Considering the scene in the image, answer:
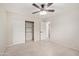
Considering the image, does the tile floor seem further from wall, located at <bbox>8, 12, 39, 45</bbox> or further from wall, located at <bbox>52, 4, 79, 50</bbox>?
wall, located at <bbox>8, 12, 39, 45</bbox>

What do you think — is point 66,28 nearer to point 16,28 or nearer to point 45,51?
point 45,51

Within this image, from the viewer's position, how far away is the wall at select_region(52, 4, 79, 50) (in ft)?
7.57

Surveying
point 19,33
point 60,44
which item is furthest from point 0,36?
point 60,44

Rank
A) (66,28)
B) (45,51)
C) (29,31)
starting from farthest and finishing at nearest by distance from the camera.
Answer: (29,31)
(66,28)
(45,51)

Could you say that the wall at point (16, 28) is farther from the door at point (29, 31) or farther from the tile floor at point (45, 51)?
the tile floor at point (45, 51)

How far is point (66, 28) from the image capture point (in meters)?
2.52

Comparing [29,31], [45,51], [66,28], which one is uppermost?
[66,28]

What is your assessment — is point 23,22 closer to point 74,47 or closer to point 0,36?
point 0,36

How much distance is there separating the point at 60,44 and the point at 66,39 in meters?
0.26

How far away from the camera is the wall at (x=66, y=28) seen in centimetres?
231

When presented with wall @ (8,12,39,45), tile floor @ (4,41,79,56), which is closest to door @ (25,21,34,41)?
wall @ (8,12,39,45)

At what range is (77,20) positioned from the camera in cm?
226

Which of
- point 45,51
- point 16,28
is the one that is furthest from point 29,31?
point 45,51

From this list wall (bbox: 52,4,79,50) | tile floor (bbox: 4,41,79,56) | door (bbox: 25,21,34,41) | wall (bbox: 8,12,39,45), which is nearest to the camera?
tile floor (bbox: 4,41,79,56)
